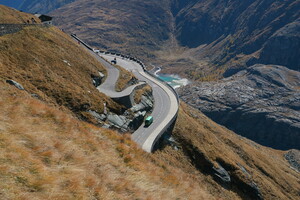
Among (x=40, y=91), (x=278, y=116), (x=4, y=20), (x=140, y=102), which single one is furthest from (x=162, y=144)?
(x=278, y=116)

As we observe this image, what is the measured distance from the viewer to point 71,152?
1410 centimetres

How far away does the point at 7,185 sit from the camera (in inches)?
348

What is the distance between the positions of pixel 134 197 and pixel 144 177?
10.8ft

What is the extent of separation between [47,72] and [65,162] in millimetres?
26470

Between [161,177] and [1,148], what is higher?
[1,148]

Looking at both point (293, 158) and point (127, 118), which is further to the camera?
point (293, 158)

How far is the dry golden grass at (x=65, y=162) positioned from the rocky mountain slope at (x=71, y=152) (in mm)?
44

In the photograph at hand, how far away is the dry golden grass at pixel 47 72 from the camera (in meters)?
30.9

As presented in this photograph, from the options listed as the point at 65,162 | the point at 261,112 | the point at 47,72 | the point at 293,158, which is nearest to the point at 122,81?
the point at 47,72

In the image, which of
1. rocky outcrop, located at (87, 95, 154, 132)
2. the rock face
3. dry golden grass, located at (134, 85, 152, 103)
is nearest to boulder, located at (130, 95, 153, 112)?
rocky outcrop, located at (87, 95, 154, 132)

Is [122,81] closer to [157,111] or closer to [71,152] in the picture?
[157,111]

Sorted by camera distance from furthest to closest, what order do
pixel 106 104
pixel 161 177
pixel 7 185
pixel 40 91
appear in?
pixel 106 104 → pixel 40 91 → pixel 161 177 → pixel 7 185

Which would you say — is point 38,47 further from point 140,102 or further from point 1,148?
point 1,148

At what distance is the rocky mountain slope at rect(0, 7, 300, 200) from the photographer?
10.8 meters
